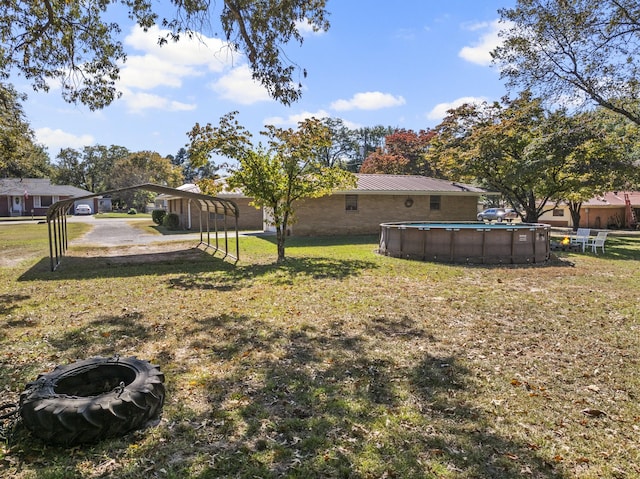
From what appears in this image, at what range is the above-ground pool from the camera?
12383mm

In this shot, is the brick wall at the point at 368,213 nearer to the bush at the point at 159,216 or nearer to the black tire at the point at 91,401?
the bush at the point at 159,216

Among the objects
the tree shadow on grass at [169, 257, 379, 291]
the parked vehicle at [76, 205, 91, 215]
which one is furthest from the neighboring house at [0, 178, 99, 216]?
the tree shadow on grass at [169, 257, 379, 291]

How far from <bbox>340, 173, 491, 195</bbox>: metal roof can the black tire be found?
60.9 ft

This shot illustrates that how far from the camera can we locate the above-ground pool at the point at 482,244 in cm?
1238

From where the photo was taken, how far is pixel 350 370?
15.3 feet

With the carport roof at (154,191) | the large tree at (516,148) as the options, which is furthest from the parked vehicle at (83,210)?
the large tree at (516,148)

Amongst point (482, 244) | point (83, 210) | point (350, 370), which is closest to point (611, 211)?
point (482, 244)

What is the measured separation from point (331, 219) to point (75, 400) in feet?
64.1

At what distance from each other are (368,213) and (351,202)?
46.8 inches

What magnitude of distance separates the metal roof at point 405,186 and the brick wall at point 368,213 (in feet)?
1.80

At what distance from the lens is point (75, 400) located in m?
3.25

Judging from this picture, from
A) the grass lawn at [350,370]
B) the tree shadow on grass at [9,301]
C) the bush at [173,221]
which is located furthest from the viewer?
the bush at [173,221]

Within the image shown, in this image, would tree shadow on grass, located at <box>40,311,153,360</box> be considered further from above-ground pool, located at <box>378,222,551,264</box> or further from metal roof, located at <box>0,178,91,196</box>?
metal roof, located at <box>0,178,91,196</box>

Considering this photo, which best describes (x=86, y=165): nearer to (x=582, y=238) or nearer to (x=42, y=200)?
(x=42, y=200)
